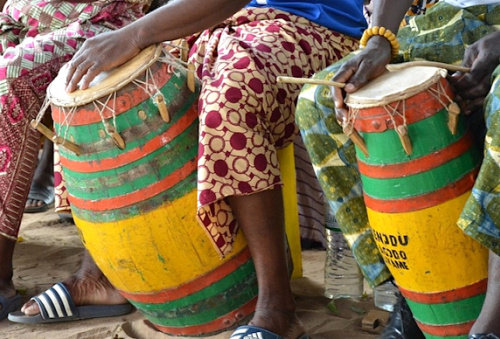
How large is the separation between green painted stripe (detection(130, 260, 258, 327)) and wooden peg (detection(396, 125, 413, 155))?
0.74 meters

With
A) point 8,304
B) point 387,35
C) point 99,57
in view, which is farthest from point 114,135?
point 8,304

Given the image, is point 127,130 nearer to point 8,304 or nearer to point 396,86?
point 396,86

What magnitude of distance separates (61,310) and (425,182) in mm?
1452

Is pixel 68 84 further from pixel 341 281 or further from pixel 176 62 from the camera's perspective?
pixel 341 281

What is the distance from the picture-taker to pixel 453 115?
1721 millimetres

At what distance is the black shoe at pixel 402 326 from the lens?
2.08m

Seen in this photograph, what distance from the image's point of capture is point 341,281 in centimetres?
262

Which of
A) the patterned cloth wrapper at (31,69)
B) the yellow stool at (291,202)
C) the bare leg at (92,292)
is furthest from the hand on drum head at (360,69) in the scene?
the patterned cloth wrapper at (31,69)

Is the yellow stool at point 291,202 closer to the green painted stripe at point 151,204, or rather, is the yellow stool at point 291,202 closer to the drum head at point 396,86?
the green painted stripe at point 151,204

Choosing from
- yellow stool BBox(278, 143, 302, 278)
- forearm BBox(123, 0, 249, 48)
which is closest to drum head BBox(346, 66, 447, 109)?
forearm BBox(123, 0, 249, 48)

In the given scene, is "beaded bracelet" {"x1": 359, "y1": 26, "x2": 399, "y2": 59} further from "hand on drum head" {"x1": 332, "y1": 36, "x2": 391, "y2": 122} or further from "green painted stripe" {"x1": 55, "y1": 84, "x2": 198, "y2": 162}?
"green painted stripe" {"x1": 55, "y1": 84, "x2": 198, "y2": 162}

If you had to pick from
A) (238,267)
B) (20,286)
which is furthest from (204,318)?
(20,286)

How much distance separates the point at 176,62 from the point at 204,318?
0.78 m

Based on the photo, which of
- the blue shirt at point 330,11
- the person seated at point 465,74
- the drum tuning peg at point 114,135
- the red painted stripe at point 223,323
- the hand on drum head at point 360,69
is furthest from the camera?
the blue shirt at point 330,11
